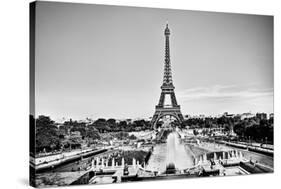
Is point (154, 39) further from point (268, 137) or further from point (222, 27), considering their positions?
point (268, 137)

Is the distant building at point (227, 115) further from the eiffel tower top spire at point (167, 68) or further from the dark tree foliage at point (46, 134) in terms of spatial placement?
the dark tree foliage at point (46, 134)

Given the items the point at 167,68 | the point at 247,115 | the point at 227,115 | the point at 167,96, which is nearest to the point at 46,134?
the point at 167,96

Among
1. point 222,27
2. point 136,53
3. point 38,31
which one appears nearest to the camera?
point 38,31

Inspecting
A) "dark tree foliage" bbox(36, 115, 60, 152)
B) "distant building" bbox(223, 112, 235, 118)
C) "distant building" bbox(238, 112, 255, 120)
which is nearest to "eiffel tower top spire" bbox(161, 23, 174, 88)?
"distant building" bbox(223, 112, 235, 118)

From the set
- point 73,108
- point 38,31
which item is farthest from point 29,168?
point 38,31

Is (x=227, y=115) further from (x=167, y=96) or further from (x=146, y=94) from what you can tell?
(x=146, y=94)
